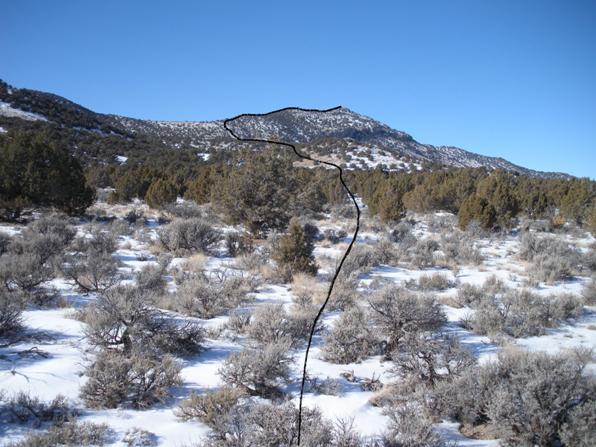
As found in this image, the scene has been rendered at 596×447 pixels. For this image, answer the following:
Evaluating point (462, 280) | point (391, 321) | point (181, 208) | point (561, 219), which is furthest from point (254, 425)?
point (561, 219)

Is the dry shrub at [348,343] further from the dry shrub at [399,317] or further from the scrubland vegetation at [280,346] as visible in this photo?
the dry shrub at [399,317]

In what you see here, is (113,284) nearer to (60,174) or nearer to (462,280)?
(462,280)

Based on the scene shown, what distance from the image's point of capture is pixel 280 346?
159 inches

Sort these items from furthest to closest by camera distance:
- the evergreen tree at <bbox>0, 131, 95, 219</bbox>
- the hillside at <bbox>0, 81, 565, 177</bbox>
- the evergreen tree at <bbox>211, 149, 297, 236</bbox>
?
the hillside at <bbox>0, 81, 565, 177</bbox>
the evergreen tree at <bbox>0, 131, 95, 219</bbox>
the evergreen tree at <bbox>211, 149, 297, 236</bbox>

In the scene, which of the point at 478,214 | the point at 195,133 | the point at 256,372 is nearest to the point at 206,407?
the point at 256,372

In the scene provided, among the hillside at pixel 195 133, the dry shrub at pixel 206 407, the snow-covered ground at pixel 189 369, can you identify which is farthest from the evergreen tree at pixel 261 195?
the dry shrub at pixel 206 407

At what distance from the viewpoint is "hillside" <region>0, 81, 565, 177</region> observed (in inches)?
1490

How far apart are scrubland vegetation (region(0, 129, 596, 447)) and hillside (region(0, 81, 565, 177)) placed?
420 inches

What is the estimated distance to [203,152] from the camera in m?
43.8

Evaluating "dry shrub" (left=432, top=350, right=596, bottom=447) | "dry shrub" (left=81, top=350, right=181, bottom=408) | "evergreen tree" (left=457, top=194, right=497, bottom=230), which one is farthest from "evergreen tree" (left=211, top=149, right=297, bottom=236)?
"dry shrub" (left=432, top=350, right=596, bottom=447)

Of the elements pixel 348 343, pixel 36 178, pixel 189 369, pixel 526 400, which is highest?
pixel 36 178

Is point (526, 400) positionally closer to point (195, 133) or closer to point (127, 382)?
point (127, 382)

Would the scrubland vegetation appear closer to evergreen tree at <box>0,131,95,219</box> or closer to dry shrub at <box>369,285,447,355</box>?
dry shrub at <box>369,285,447,355</box>

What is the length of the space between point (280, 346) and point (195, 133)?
6507 centimetres
